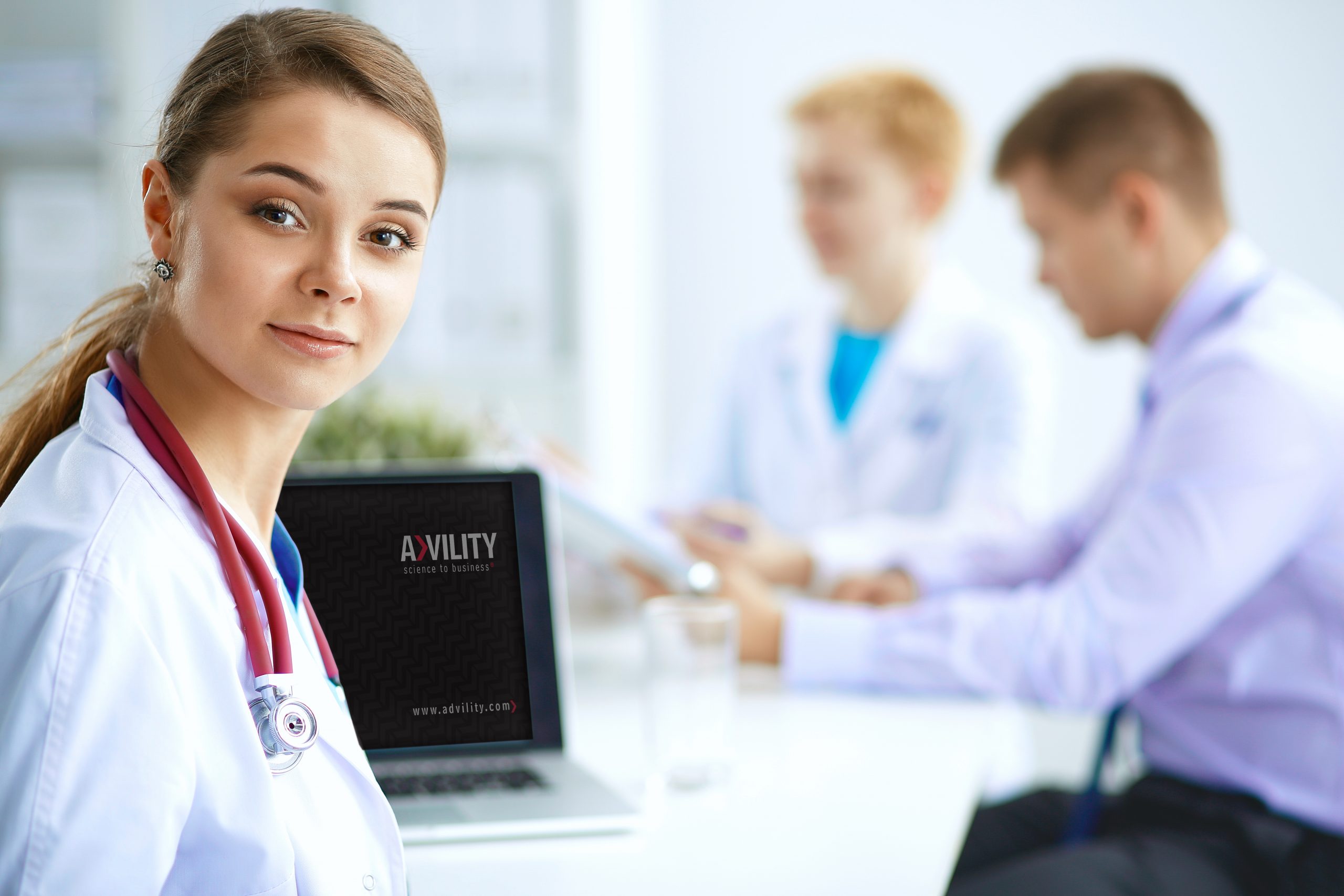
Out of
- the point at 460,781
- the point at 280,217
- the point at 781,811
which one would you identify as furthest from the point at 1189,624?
the point at 280,217

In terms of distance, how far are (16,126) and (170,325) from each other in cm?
243

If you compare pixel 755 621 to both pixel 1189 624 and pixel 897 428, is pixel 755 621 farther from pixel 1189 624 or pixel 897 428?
pixel 897 428

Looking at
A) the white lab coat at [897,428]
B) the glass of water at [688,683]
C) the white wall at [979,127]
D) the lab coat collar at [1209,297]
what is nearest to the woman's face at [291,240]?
the glass of water at [688,683]

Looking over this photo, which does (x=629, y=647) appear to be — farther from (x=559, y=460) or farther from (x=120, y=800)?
(x=120, y=800)

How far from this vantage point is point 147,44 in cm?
256

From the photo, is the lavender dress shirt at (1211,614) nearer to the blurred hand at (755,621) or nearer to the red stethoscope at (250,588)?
A: the blurred hand at (755,621)

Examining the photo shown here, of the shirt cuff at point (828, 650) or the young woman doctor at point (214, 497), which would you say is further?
the shirt cuff at point (828, 650)

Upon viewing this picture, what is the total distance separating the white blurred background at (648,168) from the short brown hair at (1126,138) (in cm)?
85

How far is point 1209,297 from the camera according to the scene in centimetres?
159

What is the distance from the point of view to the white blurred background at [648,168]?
262cm

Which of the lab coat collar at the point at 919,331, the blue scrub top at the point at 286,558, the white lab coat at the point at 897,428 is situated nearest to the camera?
the blue scrub top at the point at 286,558

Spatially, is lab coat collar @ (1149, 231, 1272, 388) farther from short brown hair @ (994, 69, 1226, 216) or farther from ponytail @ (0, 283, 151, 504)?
ponytail @ (0, 283, 151, 504)

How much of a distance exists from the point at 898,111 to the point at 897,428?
0.69m

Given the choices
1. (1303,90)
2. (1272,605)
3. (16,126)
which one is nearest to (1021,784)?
(1272,605)
